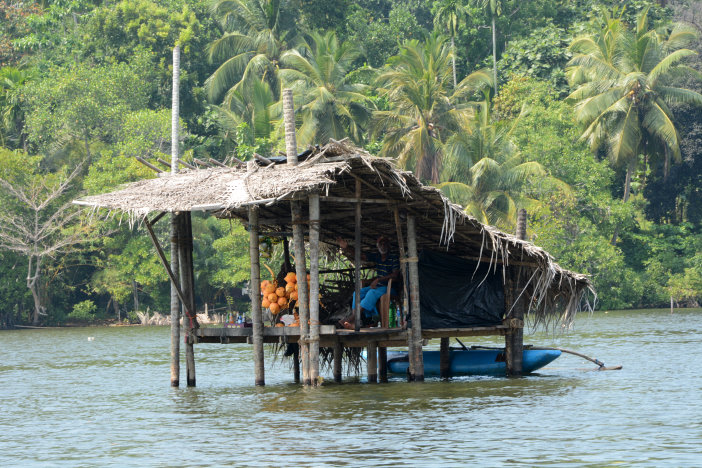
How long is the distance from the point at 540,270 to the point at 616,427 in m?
6.11

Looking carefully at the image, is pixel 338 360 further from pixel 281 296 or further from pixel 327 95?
pixel 327 95

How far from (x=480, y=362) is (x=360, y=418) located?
20.6ft

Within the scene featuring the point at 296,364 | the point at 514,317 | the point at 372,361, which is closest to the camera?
the point at 372,361

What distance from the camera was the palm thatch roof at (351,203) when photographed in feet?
56.4

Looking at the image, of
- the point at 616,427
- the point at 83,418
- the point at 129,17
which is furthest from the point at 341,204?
the point at 129,17

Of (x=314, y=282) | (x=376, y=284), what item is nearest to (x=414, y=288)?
(x=376, y=284)

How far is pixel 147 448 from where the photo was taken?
13336mm

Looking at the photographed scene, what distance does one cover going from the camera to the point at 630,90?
45125mm

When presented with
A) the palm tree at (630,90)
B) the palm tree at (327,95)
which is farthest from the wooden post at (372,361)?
the palm tree at (630,90)

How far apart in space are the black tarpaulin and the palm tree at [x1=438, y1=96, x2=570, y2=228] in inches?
815

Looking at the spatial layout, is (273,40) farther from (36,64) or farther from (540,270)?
(540,270)

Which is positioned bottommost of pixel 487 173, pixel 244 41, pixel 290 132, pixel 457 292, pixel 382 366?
pixel 382 366

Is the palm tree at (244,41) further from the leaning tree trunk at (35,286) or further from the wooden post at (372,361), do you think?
the wooden post at (372,361)

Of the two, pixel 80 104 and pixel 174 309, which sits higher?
pixel 80 104
